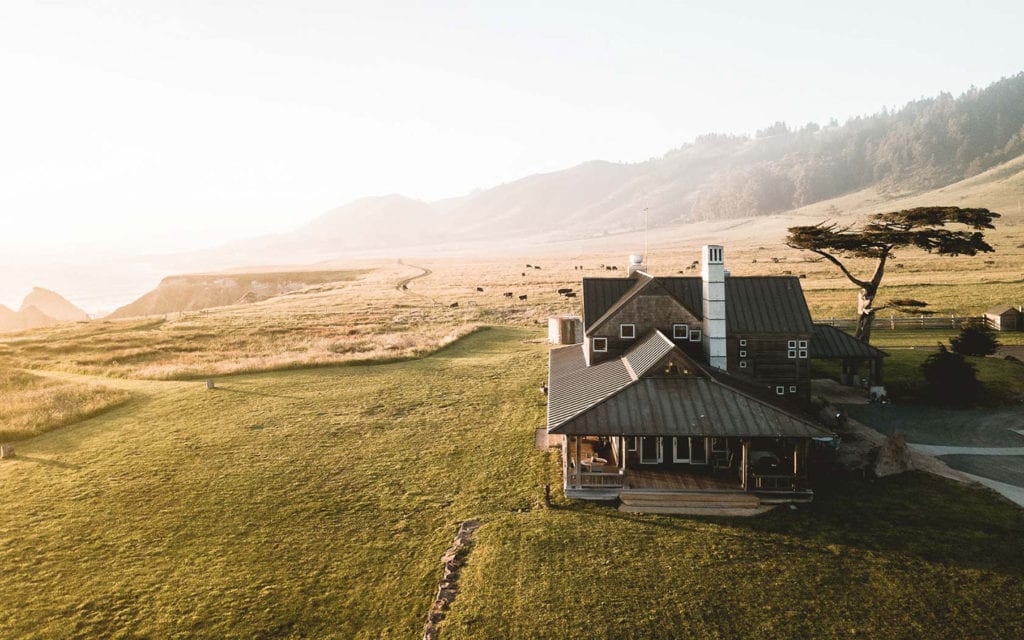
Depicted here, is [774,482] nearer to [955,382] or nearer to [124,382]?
[955,382]

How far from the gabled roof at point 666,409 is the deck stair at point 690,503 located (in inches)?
90.4

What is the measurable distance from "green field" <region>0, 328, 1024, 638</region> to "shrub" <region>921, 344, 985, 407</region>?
1241cm

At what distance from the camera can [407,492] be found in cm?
2097

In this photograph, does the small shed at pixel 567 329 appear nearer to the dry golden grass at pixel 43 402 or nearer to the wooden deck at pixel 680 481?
the wooden deck at pixel 680 481

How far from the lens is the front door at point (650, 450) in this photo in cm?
2275

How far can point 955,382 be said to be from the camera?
3064 centimetres

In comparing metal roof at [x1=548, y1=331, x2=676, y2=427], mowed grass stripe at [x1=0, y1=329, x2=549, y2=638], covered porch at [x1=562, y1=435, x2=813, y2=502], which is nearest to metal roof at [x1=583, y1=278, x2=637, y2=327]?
metal roof at [x1=548, y1=331, x2=676, y2=427]

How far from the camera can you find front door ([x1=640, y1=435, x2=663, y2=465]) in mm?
22750

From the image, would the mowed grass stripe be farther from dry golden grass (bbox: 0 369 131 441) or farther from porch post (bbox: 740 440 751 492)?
porch post (bbox: 740 440 751 492)

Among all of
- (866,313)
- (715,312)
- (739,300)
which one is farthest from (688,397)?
(866,313)

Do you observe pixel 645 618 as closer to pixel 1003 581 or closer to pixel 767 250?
pixel 1003 581

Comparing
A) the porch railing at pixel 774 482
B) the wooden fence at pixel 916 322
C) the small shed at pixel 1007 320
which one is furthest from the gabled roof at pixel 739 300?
the small shed at pixel 1007 320

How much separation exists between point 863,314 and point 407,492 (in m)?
31.8

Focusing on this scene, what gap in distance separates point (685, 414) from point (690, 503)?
2.98 metres
